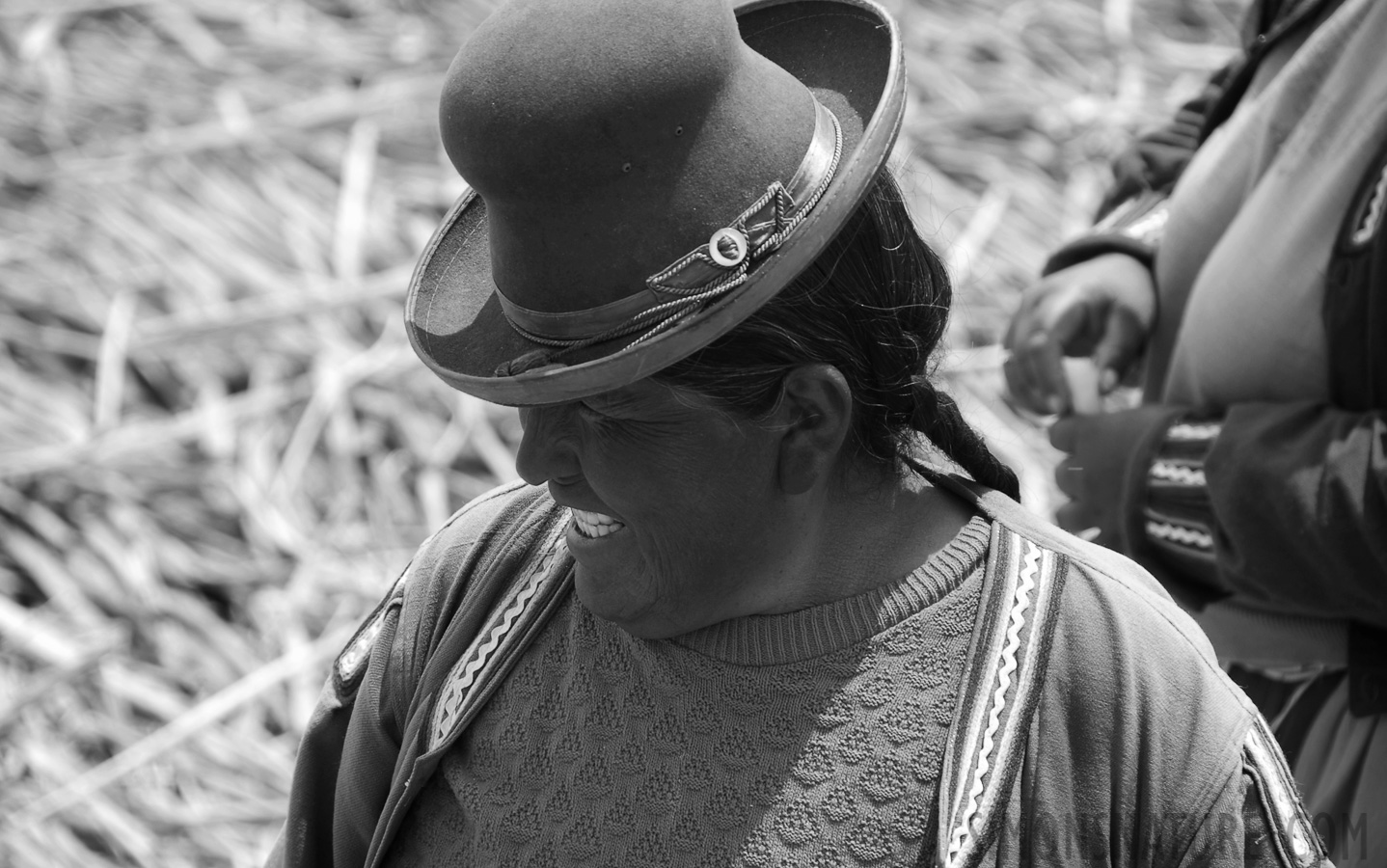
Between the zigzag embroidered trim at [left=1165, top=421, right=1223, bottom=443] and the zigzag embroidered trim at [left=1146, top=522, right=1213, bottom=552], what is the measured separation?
4.2 inches

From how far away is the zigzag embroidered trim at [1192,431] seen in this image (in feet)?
6.10

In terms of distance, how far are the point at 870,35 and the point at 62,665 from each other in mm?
2123

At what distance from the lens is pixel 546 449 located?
4.51 ft

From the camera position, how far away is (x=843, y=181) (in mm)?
1255

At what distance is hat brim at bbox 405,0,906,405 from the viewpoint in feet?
4.08

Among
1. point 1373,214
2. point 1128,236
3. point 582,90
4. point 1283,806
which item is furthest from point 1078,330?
point 582,90

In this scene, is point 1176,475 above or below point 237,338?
above

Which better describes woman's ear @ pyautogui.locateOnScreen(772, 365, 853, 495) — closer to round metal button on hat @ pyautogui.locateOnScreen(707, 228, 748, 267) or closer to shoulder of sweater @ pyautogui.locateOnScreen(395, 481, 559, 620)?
round metal button on hat @ pyautogui.locateOnScreen(707, 228, 748, 267)

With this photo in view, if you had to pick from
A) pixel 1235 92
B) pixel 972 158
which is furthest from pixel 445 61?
pixel 1235 92

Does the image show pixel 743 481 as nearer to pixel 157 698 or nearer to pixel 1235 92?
pixel 1235 92

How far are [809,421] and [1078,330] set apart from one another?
876 millimetres

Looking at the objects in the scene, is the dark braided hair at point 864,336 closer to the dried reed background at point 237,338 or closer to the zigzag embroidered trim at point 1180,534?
the dried reed background at point 237,338

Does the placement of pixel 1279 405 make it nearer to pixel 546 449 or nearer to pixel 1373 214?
pixel 1373 214

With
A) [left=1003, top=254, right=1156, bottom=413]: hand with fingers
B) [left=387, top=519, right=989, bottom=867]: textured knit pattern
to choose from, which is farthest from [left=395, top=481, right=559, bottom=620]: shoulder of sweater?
[left=1003, top=254, right=1156, bottom=413]: hand with fingers
